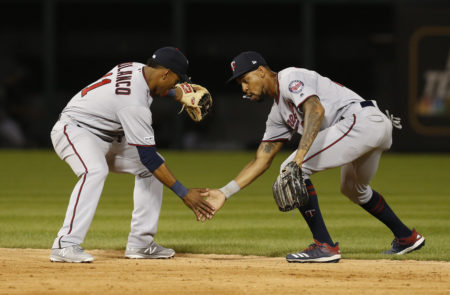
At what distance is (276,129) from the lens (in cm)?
681

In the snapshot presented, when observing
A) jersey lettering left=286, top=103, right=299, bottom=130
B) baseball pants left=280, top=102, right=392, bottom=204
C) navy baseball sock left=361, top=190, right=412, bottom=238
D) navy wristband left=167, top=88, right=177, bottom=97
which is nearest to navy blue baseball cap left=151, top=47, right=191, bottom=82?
navy wristband left=167, top=88, right=177, bottom=97

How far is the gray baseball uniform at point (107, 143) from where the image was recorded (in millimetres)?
6285

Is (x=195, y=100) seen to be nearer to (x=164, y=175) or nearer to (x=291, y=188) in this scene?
(x=164, y=175)

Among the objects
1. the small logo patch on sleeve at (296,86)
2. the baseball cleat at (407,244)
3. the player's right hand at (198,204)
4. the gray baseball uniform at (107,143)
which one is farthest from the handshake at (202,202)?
the baseball cleat at (407,244)

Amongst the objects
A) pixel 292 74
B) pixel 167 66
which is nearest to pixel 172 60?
pixel 167 66

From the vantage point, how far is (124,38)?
23.5m

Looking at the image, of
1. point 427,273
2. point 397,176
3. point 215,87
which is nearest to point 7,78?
point 215,87

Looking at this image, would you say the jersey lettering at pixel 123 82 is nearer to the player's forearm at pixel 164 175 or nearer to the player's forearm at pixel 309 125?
the player's forearm at pixel 164 175

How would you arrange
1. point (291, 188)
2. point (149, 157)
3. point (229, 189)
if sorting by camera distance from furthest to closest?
point (229, 189), point (291, 188), point (149, 157)

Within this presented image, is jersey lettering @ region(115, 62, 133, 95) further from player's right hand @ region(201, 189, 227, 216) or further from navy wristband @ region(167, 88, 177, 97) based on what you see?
player's right hand @ region(201, 189, 227, 216)

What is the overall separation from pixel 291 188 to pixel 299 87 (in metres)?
0.71

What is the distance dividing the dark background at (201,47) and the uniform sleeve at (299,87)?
1586cm

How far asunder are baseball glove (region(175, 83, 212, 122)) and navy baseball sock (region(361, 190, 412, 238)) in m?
1.46

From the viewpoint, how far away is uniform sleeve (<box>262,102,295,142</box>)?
677 cm
